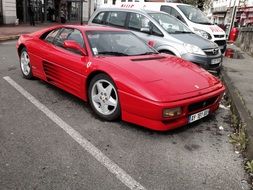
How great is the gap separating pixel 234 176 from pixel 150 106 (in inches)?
48.7

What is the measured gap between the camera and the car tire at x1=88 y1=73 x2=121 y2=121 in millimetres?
4285

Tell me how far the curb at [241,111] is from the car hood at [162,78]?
666 millimetres

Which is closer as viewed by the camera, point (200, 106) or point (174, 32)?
point (200, 106)

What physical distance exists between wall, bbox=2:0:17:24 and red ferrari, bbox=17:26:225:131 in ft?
56.3

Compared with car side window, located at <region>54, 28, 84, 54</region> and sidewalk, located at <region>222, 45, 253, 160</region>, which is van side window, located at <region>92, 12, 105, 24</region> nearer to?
car side window, located at <region>54, 28, 84, 54</region>

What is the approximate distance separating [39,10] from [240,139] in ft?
79.5

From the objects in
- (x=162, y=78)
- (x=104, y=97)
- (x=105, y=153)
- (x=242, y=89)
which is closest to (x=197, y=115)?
(x=162, y=78)

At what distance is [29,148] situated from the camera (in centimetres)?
352

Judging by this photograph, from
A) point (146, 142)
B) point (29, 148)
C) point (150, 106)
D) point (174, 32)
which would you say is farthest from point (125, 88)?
point (174, 32)

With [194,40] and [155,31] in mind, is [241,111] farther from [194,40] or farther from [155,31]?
[155,31]

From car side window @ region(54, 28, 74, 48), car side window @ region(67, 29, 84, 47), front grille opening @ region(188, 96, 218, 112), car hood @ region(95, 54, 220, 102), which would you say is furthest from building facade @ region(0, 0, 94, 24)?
front grille opening @ region(188, 96, 218, 112)

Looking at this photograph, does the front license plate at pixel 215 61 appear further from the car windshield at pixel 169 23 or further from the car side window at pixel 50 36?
the car side window at pixel 50 36

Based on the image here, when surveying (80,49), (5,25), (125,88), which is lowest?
(5,25)

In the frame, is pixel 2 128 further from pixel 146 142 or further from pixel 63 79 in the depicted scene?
pixel 146 142
